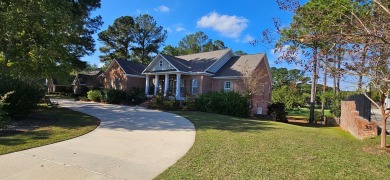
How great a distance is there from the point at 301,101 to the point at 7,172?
101 feet

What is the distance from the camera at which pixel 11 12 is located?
13266 millimetres

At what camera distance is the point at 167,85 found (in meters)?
26.2

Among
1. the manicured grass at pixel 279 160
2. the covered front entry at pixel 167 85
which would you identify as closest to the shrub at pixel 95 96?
the covered front entry at pixel 167 85

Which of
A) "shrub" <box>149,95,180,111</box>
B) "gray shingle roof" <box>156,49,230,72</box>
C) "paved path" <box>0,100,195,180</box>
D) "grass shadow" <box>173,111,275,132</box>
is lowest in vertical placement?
"paved path" <box>0,100,195,180</box>

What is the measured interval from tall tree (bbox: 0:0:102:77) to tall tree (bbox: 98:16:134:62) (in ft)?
88.5

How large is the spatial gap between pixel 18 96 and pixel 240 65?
1875 centimetres

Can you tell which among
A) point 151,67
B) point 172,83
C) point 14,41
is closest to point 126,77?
point 151,67

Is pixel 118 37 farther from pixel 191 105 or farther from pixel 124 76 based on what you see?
pixel 191 105

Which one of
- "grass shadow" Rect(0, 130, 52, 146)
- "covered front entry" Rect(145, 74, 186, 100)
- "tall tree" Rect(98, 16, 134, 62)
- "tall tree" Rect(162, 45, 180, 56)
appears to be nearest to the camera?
"grass shadow" Rect(0, 130, 52, 146)

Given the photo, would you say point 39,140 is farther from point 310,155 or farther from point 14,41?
point 14,41

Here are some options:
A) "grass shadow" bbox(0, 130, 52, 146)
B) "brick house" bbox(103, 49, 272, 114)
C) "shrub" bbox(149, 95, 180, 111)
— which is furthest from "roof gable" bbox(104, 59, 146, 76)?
"grass shadow" bbox(0, 130, 52, 146)

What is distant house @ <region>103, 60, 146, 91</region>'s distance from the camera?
3062 centimetres

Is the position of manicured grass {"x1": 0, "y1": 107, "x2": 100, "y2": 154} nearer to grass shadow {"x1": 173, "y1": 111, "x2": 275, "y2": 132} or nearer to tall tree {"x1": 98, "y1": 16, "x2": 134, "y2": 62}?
grass shadow {"x1": 173, "y1": 111, "x2": 275, "y2": 132}

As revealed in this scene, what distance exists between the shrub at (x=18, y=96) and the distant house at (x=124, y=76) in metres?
17.3
